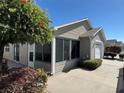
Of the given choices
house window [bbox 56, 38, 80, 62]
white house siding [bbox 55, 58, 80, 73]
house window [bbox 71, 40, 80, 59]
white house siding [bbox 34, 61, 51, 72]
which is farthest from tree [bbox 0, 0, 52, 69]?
house window [bbox 71, 40, 80, 59]

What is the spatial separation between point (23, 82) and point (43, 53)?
652cm

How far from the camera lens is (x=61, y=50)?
1131 cm

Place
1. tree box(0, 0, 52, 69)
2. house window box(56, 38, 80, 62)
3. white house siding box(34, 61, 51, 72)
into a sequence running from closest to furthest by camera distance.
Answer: tree box(0, 0, 52, 69) < white house siding box(34, 61, 51, 72) < house window box(56, 38, 80, 62)

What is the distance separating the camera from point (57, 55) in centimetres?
1080

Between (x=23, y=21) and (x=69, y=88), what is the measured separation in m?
4.56

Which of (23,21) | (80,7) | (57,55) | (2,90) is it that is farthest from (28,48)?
(2,90)

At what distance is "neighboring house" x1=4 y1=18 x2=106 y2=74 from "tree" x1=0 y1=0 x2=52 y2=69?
4.45 meters

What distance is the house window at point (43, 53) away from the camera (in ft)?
34.6

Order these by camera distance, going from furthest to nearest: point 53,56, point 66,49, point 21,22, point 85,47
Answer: point 85,47, point 66,49, point 53,56, point 21,22

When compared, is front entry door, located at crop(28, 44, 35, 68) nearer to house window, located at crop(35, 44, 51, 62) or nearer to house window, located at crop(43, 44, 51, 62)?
house window, located at crop(35, 44, 51, 62)

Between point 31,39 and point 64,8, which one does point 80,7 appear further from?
point 31,39

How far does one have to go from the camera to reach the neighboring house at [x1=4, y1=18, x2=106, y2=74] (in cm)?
1050

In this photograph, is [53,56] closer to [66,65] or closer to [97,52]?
[66,65]

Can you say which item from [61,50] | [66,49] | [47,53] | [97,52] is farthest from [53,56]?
[97,52]
